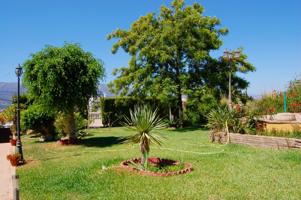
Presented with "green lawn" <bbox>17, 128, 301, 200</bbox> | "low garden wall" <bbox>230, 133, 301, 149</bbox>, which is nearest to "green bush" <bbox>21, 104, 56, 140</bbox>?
"green lawn" <bbox>17, 128, 301, 200</bbox>

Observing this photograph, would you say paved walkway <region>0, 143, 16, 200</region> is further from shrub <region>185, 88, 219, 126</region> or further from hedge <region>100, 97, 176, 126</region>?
hedge <region>100, 97, 176, 126</region>

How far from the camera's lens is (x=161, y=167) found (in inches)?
→ 329

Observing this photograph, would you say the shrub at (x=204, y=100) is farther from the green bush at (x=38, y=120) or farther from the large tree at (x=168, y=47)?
the green bush at (x=38, y=120)

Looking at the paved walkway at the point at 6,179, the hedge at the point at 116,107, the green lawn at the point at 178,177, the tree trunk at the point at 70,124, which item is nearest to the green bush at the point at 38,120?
the tree trunk at the point at 70,124

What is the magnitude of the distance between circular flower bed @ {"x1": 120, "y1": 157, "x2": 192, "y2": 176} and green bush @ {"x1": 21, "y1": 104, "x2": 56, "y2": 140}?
304 inches

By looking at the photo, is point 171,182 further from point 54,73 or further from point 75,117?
point 75,117

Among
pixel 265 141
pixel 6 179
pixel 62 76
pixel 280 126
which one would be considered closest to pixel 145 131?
pixel 6 179

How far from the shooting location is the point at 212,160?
9148mm

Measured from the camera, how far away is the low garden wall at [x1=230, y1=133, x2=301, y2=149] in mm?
10234

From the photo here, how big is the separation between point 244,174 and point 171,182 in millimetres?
1861

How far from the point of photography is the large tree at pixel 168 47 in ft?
64.6

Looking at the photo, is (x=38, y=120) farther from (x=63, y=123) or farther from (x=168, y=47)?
(x=168, y=47)

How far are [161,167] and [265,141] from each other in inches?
183

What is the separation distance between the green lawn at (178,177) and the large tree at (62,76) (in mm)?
3168
